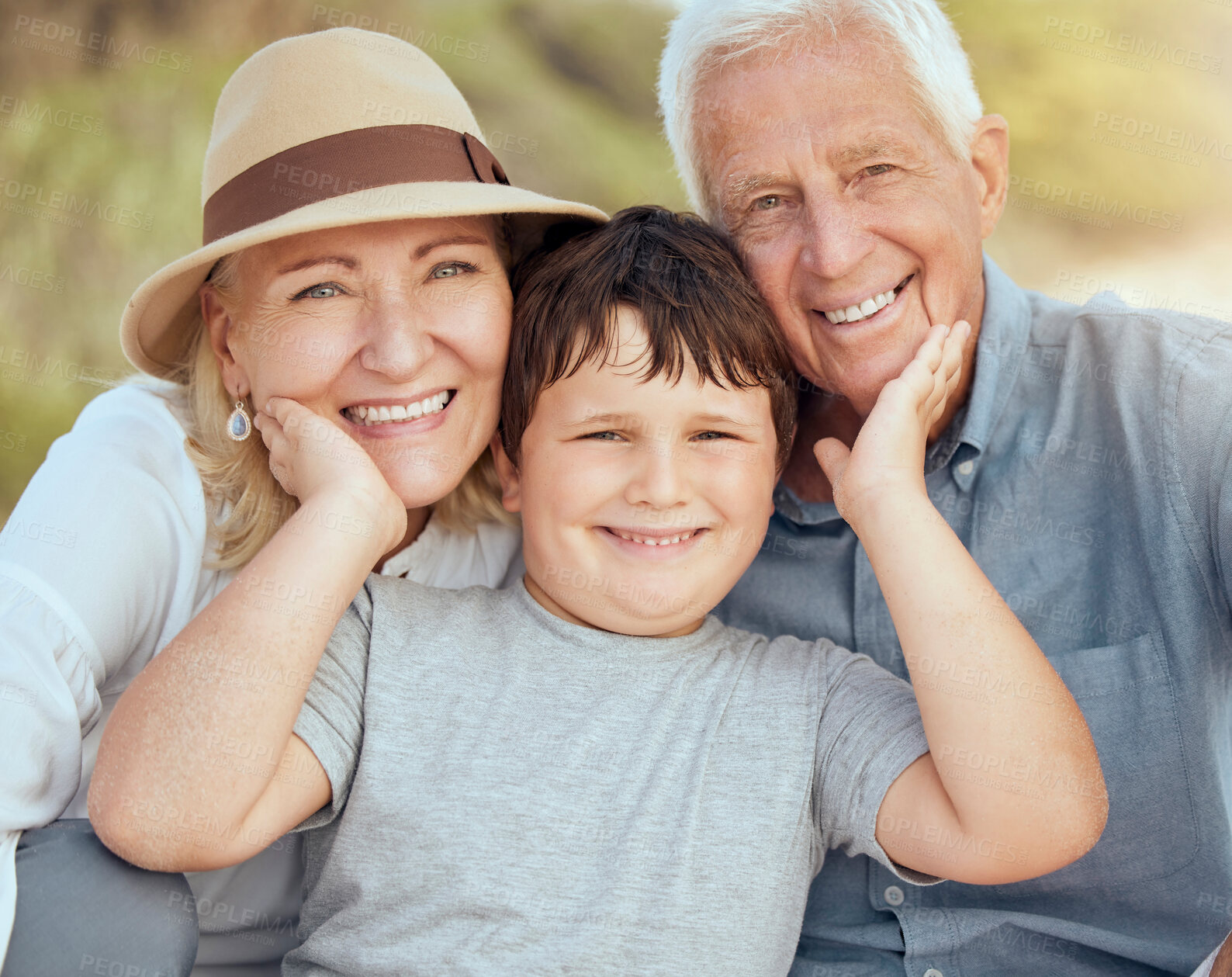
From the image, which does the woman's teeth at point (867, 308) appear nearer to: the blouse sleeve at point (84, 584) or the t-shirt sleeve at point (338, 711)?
the t-shirt sleeve at point (338, 711)

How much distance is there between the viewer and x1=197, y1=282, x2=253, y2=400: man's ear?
2207 millimetres

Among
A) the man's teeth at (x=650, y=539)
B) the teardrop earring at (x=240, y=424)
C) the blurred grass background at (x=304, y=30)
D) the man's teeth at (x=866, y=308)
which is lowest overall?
the man's teeth at (x=650, y=539)

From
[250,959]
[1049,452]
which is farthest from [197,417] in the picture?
[1049,452]

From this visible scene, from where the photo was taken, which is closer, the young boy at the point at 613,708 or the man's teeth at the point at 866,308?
the young boy at the point at 613,708

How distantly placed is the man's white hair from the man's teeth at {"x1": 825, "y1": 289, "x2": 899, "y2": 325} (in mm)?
335

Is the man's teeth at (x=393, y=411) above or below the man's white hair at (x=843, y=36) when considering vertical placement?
below

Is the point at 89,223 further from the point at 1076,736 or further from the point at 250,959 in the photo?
the point at 1076,736

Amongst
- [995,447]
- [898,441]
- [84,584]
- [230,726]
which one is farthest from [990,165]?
[84,584]

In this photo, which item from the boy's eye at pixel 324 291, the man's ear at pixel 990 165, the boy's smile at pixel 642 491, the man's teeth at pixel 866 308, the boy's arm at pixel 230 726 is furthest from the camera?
the man's ear at pixel 990 165

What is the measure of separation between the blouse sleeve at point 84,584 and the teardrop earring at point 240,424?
108 millimetres

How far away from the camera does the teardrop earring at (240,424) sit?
2.21 meters

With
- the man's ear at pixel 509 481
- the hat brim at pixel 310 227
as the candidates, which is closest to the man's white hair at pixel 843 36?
the hat brim at pixel 310 227

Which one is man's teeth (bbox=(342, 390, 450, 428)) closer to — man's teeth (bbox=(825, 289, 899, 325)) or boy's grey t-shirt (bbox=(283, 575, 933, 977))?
boy's grey t-shirt (bbox=(283, 575, 933, 977))

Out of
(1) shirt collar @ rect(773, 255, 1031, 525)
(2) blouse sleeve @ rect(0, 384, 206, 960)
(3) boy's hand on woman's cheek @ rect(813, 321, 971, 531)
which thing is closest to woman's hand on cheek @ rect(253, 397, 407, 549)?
(2) blouse sleeve @ rect(0, 384, 206, 960)
